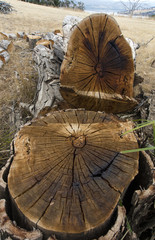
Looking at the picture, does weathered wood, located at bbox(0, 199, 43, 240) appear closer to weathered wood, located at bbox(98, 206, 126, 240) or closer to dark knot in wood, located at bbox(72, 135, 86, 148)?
weathered wood, located at bbox(98, 206, 126, 240)

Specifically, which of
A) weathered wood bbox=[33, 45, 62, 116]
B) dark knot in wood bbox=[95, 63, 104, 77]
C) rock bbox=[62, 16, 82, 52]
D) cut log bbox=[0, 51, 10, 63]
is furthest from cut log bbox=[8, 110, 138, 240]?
cut log bbox=[0, 51, 10, 63]

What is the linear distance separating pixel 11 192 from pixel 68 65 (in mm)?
1645

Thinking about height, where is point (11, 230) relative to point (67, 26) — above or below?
below

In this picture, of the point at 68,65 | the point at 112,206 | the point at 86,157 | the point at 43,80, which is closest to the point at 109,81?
the point at 68,65

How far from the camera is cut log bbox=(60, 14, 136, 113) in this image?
2.24 metres

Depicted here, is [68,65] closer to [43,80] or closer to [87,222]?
[43,80]

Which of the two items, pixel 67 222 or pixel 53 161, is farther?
pixel 53 161

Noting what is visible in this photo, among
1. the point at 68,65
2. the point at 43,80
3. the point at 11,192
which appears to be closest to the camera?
the point at 11,192

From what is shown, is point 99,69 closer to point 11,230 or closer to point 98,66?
point 98,66

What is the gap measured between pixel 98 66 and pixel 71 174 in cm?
163

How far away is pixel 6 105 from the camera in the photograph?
129 inches

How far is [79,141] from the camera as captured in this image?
1389mm

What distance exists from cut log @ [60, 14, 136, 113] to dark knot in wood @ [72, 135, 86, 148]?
108 centimetres

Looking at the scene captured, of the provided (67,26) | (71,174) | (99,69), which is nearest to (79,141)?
(71,174)
